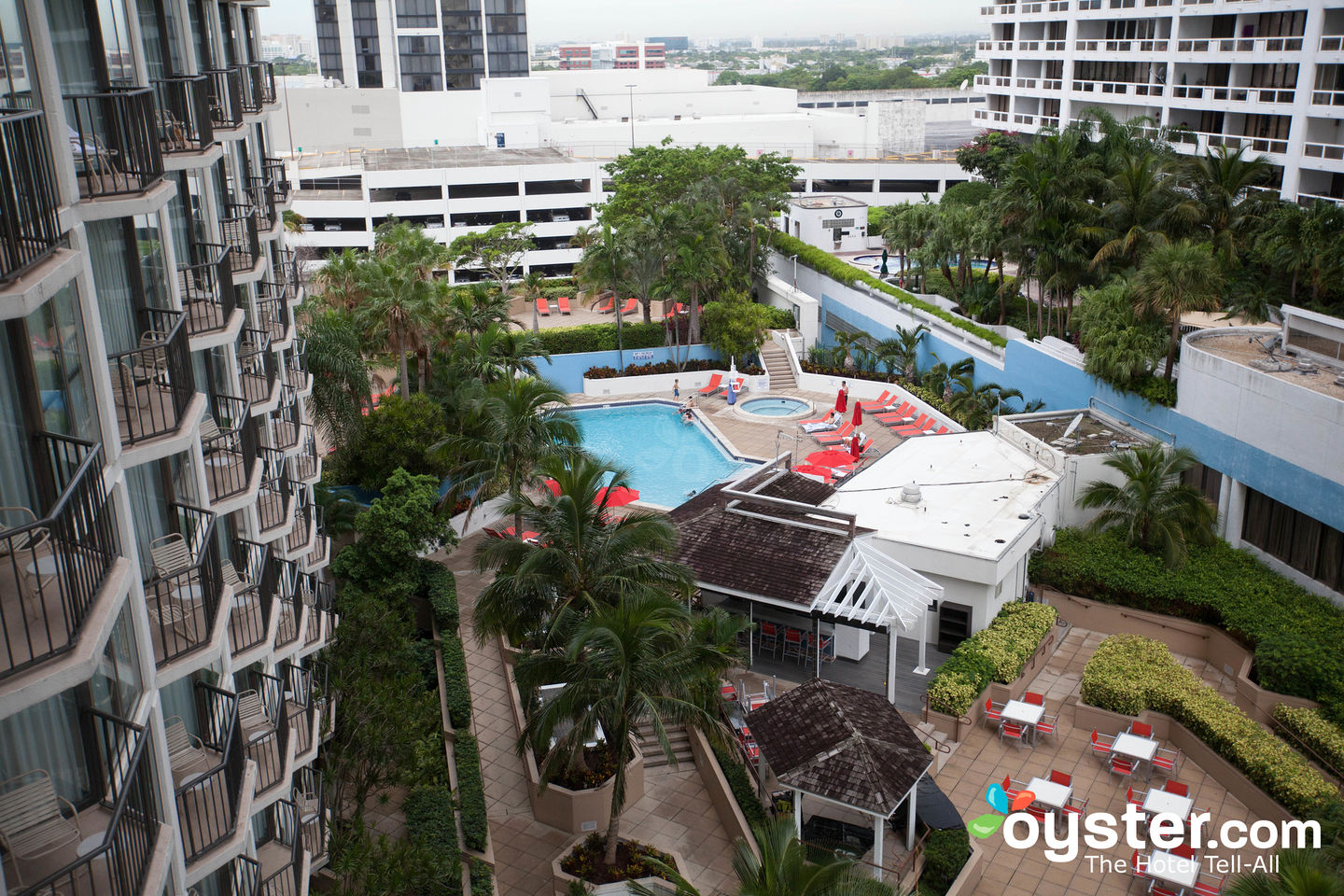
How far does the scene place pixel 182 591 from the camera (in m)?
10.8

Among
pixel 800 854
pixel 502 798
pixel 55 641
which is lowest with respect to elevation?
pixel 502 798

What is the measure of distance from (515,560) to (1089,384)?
66.1 feet

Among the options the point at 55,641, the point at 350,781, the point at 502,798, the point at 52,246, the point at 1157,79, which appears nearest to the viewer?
the point at 55,641

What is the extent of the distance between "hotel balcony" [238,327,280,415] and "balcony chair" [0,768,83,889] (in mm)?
8702

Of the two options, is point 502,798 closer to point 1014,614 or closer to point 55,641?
point 1014,614

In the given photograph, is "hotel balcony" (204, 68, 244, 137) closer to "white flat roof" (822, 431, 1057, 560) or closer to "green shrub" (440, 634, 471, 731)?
"green shrub" (440, 634, 471, 731)

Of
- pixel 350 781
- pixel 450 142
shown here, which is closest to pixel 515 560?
pixel 350 781

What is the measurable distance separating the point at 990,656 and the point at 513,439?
1172 centimetres

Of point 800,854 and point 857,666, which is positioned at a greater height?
point 800,854

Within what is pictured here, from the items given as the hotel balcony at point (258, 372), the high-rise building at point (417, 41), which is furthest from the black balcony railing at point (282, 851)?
the high-rise building at point (417, 41)

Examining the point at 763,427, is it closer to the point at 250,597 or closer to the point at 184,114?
the point at 250,597

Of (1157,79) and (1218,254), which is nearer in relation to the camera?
(1218,254)

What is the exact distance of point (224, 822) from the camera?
9.98 m

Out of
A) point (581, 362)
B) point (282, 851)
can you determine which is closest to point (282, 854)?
point (282, 851)
